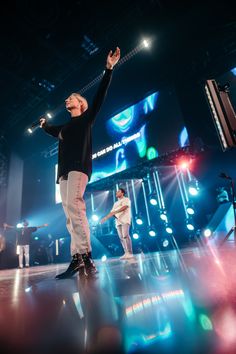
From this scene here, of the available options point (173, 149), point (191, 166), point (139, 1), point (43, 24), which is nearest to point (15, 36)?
point (43, 24)

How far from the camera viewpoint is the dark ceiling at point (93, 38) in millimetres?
4949

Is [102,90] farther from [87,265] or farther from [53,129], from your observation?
[87,265]

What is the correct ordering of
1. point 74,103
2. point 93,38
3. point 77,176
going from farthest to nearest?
point 93,38
point 74,103
point 77,176

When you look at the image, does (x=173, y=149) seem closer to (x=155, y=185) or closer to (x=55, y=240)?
(x=155, y=185)

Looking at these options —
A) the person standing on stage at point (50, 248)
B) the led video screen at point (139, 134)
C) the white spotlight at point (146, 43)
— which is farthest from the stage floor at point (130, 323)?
the person standing on stage at point (50, 248)

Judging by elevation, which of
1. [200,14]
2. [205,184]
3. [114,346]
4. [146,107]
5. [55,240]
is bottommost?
[114,346]

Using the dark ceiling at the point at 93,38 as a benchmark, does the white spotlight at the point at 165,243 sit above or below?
below

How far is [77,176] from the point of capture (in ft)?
6.44

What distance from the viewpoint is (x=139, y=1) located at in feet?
15.9

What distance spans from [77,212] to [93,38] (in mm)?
5360

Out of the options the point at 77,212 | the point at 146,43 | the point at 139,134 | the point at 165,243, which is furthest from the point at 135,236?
the point at 77,212

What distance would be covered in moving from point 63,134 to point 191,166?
20.6 feet

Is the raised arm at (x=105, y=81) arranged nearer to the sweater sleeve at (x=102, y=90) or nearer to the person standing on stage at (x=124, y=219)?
the sweater sleeve at (x=102, y=90)

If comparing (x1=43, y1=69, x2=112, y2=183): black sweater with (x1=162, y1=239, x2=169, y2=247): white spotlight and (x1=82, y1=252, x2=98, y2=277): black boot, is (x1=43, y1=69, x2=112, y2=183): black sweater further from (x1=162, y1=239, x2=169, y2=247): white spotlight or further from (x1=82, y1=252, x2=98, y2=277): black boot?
(x1=162, y1=239, x2=169, y2=247): white spotlight
